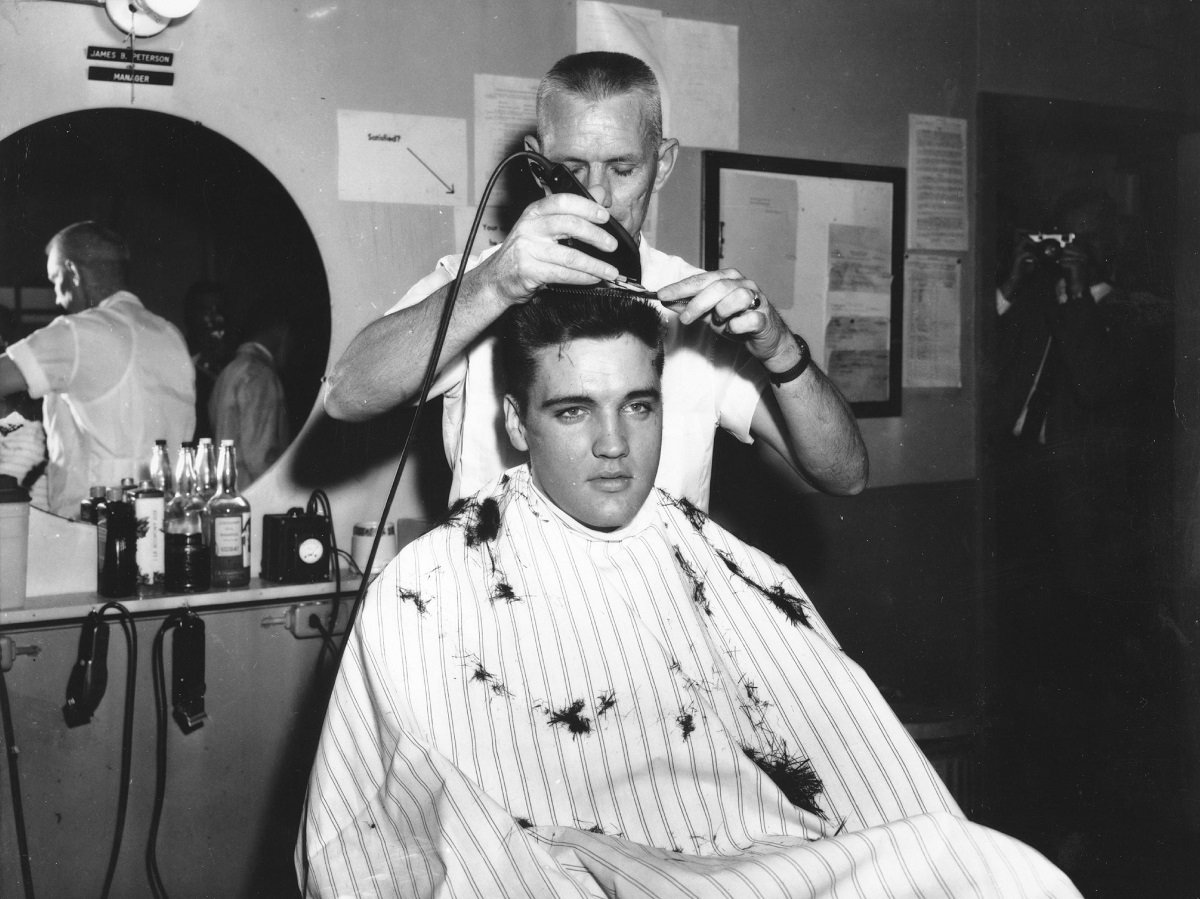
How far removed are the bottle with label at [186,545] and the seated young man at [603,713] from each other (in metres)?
0.87

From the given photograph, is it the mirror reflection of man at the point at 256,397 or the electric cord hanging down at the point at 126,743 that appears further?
the mirror reflection of man at the point at 256,397

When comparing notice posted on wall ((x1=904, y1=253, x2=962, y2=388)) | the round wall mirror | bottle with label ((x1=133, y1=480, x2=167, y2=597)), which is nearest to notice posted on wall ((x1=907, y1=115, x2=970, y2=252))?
A: notice posted on wall ((x1=904, y1=253, x2=962, y2=388))

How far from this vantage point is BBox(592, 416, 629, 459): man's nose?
1.45m

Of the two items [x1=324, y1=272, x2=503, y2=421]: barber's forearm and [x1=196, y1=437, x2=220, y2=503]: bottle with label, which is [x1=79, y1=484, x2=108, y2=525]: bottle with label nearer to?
[x1=196, y1=437, x2=220, y2=503]: bottle with label

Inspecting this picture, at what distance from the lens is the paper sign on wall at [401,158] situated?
228 cm

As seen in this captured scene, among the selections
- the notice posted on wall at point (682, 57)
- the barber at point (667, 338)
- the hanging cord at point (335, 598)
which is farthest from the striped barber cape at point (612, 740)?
the notice posted on wall at point (682, 57)

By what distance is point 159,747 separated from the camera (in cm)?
210

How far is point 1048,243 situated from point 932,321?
411 mm

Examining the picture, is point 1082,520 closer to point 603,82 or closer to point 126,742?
point 603,82

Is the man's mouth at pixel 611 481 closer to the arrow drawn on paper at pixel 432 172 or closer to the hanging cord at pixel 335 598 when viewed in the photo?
the hanging cord at pixel 335 598

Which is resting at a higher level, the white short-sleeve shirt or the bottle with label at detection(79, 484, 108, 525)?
the white short-sleeve shirt

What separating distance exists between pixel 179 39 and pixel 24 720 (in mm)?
1490

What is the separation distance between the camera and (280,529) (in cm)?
221

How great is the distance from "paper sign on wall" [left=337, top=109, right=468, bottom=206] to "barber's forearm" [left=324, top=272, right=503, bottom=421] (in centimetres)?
89
